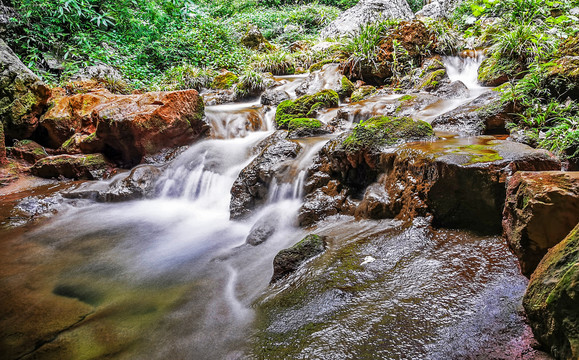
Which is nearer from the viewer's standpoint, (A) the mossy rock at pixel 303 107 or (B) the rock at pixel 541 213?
(B) the rock at pixel 541 213

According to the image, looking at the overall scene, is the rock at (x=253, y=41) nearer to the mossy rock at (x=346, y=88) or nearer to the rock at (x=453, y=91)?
the mossy rock at (x=346, y=88)

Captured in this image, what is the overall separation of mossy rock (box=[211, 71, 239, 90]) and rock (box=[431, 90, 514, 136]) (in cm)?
784

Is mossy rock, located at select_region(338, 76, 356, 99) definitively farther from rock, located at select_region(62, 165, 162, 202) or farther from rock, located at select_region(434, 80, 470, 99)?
rock, located at select_region(62, 165, 162, 202)

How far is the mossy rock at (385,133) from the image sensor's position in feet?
12.6

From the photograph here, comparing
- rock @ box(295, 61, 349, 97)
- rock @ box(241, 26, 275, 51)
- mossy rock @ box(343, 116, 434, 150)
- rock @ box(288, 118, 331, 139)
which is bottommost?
mossy rock @ box(343, 116, 434, 150)

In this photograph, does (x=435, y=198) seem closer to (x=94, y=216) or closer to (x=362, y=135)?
(x=362, y=135)

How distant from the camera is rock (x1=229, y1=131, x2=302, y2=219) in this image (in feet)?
15.6

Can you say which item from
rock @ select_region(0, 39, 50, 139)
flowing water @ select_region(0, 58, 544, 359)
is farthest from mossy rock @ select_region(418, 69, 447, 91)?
rock @ select_region(0, 39, 50, 139)

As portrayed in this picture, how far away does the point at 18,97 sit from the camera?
22.0ft

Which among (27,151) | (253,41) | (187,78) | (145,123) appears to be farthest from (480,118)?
(253,41)

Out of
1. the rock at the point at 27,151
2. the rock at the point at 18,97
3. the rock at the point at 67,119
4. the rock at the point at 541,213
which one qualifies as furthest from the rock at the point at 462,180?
the rock at the point at 18,97

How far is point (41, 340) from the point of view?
2.18 m

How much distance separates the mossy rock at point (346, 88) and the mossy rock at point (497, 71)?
3.24 m

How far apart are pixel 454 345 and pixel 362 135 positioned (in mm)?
2903
